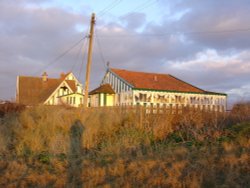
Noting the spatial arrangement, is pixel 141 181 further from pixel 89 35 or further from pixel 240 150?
pixel 89 35

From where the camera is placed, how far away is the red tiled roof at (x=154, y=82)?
32.7 meters

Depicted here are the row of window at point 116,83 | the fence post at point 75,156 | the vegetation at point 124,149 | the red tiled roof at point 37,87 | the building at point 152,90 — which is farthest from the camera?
the red tiled roof at point 37,87

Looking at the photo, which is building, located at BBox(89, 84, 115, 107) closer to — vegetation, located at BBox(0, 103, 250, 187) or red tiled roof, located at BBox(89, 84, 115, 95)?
red tiled roof, located at BBox(89, 84, 115, 95)

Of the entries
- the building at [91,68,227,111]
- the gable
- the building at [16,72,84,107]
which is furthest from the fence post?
the gable

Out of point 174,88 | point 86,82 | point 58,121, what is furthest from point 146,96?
point 58,121

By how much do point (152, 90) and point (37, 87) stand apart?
24.8 m

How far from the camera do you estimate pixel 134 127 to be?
11.6m

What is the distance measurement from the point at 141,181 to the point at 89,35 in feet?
63.1

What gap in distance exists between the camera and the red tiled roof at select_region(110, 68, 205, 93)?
32.7m

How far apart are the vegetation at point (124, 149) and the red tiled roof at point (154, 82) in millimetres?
18379

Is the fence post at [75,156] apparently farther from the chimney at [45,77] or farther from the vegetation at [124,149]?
the chimney at [45,77]

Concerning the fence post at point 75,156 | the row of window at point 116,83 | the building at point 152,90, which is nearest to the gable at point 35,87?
the row of window at point 116,83

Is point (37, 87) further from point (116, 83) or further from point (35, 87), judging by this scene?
point (116, 83)

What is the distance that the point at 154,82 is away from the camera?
34094 millimetres
